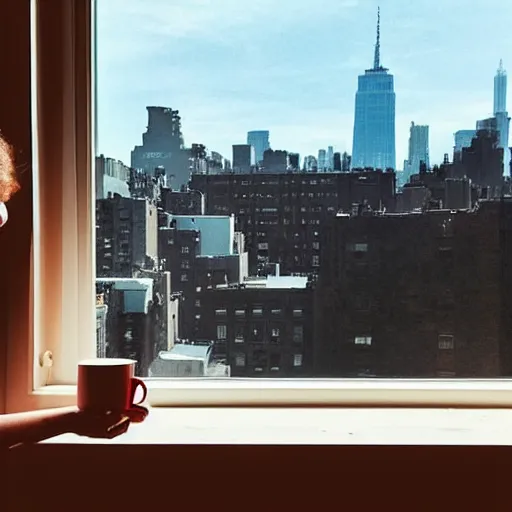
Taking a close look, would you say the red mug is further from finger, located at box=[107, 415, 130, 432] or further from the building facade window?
the building facade window

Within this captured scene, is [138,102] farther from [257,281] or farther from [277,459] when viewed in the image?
[277,459]

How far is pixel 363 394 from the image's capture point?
4.66 feet

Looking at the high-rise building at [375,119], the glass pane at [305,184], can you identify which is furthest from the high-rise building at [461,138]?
the high-rise building at [375,119]

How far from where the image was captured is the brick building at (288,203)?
1478 millimetres

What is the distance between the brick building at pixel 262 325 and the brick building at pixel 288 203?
0.16 feet

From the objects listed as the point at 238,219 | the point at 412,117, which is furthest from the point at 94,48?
the point at 412,117

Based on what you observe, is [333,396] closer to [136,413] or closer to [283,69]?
[136,413]

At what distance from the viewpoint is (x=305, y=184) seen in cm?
148

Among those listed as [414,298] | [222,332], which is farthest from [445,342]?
[222,332]

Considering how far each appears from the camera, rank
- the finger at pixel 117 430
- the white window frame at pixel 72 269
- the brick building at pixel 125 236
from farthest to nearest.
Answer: the brick building at pixel 125 236
the white window frame at pixel 72 269
the finger at pixel 117 430

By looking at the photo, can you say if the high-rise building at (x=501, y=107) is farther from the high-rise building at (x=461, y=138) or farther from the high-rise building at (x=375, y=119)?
the high-rise building at (x=375, y=119)

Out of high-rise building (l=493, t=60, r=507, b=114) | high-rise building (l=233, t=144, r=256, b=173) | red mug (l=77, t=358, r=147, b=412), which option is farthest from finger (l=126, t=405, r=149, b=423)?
high-rise building (l=493, t=60, r=507, b=114)

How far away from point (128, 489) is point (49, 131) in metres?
0.75

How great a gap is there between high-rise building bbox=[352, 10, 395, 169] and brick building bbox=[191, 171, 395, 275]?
0.11ft
